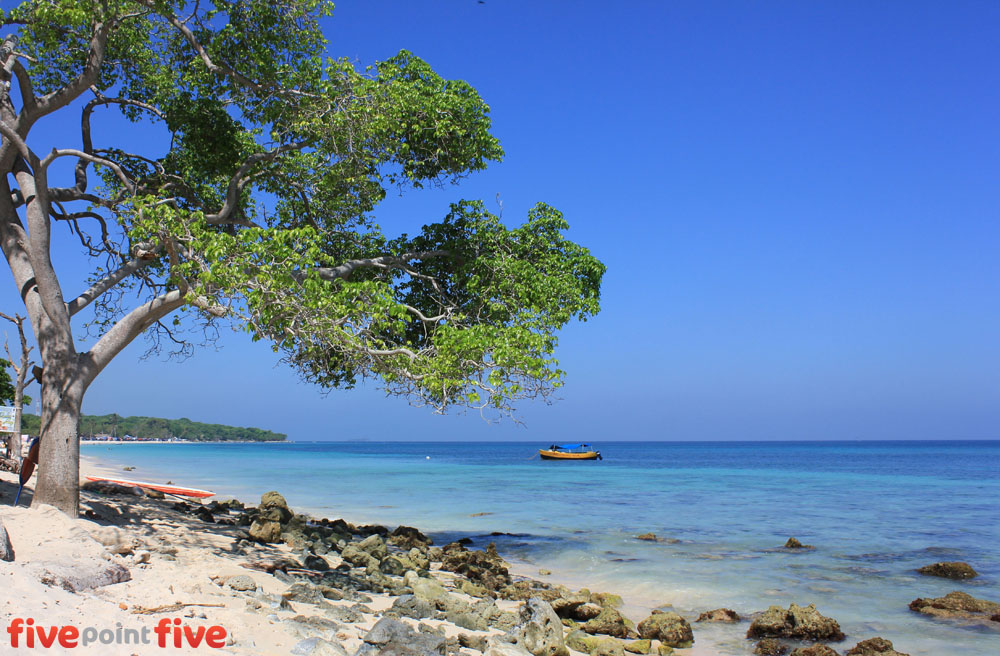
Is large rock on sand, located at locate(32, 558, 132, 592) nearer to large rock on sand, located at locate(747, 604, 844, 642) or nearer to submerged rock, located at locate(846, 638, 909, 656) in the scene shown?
large rock on sand, located at locate(747, 604, 844, 642)

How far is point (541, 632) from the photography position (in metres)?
6.83

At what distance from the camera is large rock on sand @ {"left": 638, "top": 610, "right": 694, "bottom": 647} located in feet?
25.0

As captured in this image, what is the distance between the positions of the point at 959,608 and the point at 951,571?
297 centimetres

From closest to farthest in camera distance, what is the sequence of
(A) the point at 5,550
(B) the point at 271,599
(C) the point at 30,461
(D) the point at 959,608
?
(A) the point at 5,550 < (B) the point at 271,599 < (C) the point at 30,461 < (D) the point at 959,608

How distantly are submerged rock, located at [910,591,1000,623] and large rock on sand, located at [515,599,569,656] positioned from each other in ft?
18.7

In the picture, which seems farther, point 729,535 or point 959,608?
point 729,535

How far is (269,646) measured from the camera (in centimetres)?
526

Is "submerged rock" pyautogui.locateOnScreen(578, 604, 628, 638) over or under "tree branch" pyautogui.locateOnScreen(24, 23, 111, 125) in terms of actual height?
under

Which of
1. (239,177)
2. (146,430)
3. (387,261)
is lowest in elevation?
(146,430)

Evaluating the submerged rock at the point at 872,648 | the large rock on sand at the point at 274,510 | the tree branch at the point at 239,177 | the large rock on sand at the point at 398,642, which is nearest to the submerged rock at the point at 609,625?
the submerged rock at the point at 872,648

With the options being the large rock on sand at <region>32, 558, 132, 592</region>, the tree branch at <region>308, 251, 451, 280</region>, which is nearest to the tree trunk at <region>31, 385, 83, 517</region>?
the large rock on sand at <region>32, 558, 132, 592</region>

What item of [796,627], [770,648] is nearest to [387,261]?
[770,648]

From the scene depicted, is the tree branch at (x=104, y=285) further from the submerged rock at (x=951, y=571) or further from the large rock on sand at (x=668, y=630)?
the submerged rock at (x=951, y=571)

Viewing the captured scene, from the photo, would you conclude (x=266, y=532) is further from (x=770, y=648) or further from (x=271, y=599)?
(x=770, y=648)
